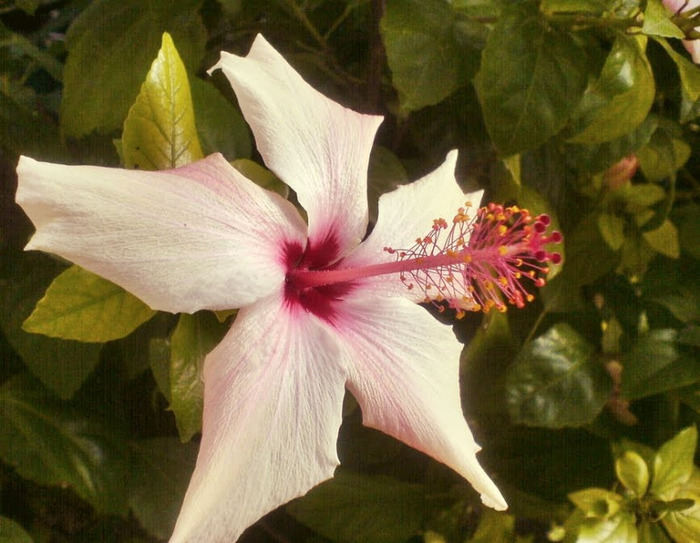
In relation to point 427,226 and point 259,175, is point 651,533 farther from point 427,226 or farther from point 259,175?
point 259,175

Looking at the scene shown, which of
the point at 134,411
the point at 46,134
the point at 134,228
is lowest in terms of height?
the point at 134,411

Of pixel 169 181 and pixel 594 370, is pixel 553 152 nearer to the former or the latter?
pixel 594 370

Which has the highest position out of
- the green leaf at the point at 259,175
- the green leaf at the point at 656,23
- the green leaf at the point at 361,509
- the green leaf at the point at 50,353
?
the green leaf at the point at 656,23

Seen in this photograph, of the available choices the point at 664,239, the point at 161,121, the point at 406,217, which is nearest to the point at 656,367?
the point at 664,239

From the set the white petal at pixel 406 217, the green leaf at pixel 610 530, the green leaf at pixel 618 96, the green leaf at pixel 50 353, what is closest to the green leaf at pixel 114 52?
the green leaf at pixel 50 353

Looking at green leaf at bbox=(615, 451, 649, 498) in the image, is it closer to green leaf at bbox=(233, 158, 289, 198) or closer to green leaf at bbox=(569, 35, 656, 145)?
green leaf at bbox=(569, 35, 656, 145)

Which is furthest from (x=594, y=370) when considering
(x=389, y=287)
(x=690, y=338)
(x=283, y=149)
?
(x=283, y=149)

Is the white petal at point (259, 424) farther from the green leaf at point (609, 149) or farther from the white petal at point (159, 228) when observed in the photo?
the green leaf at point (609, 149)
